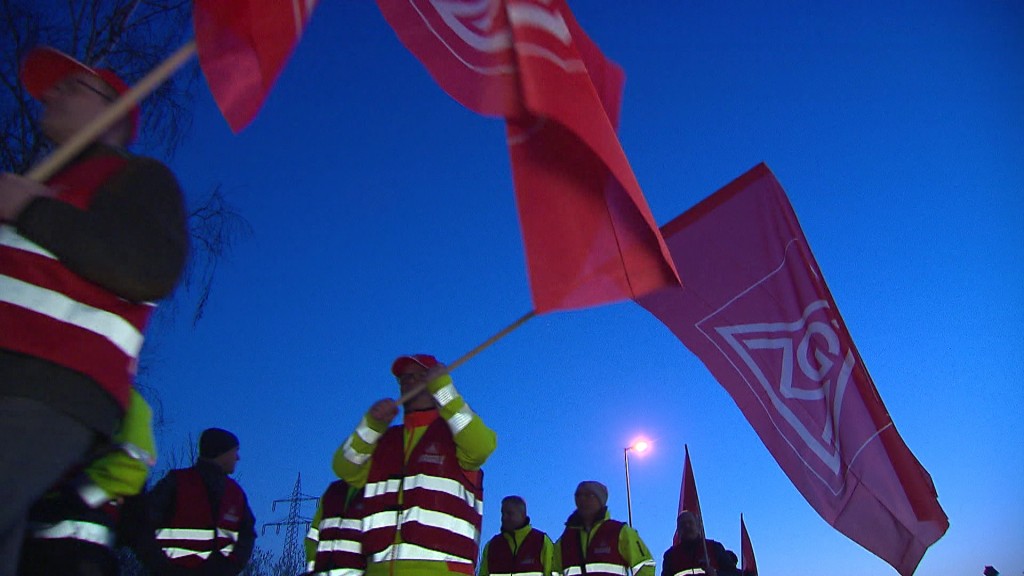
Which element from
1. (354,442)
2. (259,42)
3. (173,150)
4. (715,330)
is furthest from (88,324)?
(173,150)

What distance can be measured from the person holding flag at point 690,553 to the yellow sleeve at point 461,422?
22.0 feet

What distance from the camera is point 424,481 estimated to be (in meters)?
4.92

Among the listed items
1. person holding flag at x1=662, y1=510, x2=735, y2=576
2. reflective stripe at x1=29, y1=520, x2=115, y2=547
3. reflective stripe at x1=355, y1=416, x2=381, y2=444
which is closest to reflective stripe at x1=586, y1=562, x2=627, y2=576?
person holding flag at x1=662, y1=510, x2=735, y2=576

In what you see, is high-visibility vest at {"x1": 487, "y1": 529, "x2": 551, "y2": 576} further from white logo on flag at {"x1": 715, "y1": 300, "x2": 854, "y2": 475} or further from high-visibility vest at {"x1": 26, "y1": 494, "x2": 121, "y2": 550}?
high-visibility vest at {"x1": 26, "y1": 494, "x2": 121, "y2": 550}

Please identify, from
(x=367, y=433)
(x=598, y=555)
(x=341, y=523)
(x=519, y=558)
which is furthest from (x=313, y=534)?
(x=598, y=555)

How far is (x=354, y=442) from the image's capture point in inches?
204

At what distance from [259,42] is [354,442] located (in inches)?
113

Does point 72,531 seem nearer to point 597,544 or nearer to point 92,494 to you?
point 92,494

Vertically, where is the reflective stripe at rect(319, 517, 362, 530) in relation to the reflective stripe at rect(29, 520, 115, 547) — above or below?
above

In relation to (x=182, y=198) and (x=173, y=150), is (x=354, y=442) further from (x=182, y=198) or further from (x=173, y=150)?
(x=173, y=150)

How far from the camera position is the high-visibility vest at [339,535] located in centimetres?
623

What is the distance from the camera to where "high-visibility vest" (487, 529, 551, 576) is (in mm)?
8873

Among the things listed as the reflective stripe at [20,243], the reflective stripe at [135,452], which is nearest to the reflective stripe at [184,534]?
the reflective stripe at [135,452]

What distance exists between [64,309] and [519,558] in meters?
7.43
